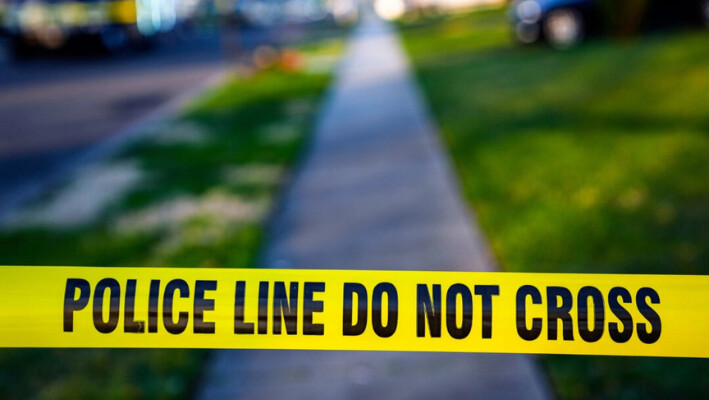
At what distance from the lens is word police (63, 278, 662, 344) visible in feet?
4.68

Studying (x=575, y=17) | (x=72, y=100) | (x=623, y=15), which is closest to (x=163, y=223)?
(x=72, y=100)

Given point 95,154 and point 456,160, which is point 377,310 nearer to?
point 456,160

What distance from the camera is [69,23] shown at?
2241cm

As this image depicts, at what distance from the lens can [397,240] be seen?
5.27 metres

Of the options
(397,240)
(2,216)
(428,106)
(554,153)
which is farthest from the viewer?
(428,106)

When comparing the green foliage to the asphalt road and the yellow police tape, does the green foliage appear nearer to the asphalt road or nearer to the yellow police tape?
the asphalt road

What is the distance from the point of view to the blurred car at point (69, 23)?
→ 72.3 ft

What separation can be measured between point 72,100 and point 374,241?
9.81 m

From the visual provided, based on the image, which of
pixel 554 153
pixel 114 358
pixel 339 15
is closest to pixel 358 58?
pixel 554 153

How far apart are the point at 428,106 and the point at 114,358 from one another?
25.3ft

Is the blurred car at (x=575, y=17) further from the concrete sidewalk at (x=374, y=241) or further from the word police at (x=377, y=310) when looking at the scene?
the word police at (x=377, y=310)

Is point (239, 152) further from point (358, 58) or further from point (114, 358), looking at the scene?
point (358, 58)

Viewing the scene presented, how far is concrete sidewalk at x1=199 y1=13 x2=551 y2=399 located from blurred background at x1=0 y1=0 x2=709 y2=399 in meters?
0.17

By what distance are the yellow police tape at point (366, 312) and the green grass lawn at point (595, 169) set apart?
193 centimetres
